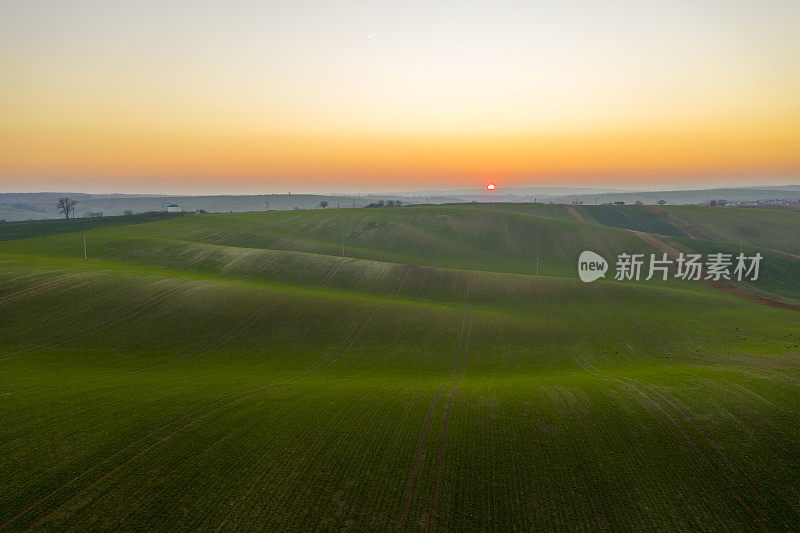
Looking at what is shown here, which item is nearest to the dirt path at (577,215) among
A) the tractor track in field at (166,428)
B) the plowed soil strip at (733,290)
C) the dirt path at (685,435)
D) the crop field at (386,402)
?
the plowed soil strip at (733,290)

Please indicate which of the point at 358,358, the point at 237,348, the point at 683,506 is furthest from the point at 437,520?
the point at 237,348

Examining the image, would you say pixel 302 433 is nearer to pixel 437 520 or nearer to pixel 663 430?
pixel 437 520

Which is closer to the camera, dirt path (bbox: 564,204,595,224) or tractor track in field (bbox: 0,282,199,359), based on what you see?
tractor track in field (bbox: 0,282,199,359)

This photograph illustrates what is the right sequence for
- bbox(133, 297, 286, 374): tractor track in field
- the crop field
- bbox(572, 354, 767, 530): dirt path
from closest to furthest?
the crop field, bbox(572, 354, 767, 530): dirt path, bbox(133, 297, 286, 374): tractor track in field

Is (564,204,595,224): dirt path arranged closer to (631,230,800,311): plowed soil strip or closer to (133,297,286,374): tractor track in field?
(631,230,800,311): plowed soil strip

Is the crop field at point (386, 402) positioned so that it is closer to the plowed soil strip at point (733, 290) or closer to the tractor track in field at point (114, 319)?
the tractor track in field at point (114, 319)

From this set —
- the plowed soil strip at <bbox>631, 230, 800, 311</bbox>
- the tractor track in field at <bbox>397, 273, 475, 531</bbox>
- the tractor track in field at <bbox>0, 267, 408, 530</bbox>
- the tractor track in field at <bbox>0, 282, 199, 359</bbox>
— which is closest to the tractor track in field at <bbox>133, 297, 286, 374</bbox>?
the tractor track in field at <bbox>0, 282, 199, 359</bbox>

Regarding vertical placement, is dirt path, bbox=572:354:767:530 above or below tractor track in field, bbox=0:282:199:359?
below

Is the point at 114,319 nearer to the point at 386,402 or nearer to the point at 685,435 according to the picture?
the point at 386,402
